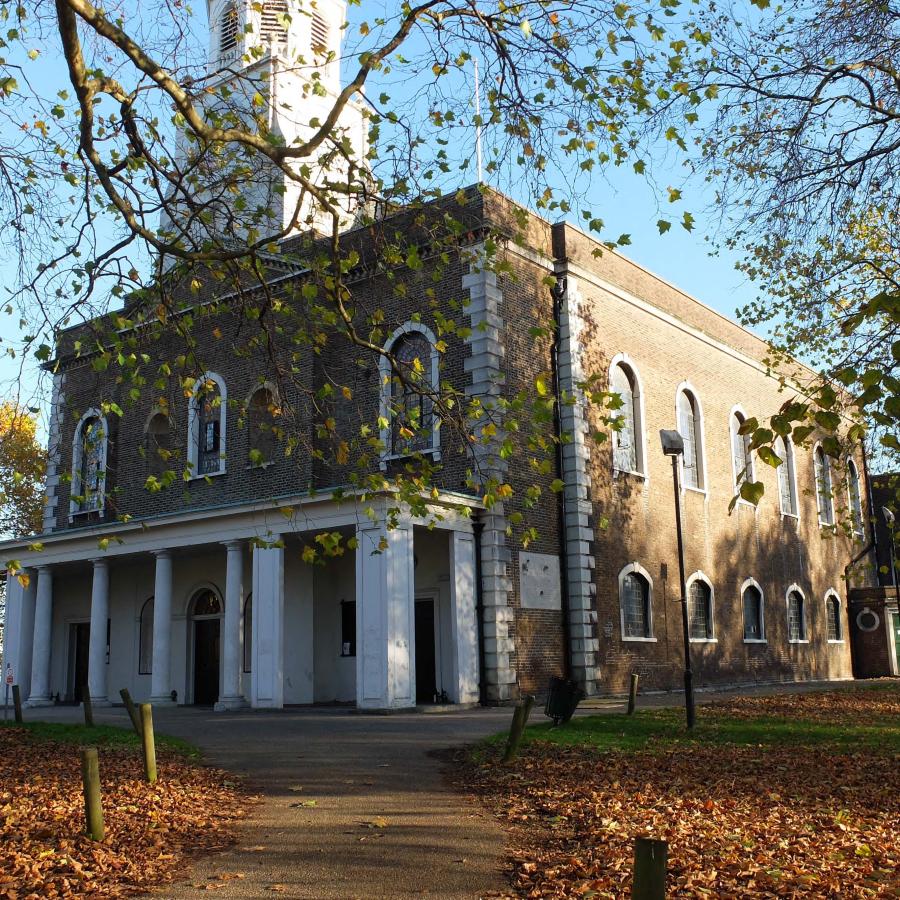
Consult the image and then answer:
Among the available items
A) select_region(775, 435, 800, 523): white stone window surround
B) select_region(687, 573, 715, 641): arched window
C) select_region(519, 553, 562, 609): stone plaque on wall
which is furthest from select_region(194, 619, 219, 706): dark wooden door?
select_region(775, 435, 800, 523): white stone window surround

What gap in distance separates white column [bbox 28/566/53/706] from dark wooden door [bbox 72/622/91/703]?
1734 millimetres

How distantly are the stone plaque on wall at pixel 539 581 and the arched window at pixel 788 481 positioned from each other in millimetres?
15070

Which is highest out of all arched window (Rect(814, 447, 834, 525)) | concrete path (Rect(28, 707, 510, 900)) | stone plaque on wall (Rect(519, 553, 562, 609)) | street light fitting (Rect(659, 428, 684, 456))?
arched window (Rect(814, 447, 834, 525))

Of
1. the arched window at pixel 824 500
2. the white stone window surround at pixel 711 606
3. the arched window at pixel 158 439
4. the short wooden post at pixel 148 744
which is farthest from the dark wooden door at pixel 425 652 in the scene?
the arched window at pixel 824 500

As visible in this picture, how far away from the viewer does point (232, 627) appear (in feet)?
77.0

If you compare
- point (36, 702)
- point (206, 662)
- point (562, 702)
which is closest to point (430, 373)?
point (562, 702)

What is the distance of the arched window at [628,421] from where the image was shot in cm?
2619

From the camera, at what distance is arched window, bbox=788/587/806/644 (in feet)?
113

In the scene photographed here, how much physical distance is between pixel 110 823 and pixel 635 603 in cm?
1831

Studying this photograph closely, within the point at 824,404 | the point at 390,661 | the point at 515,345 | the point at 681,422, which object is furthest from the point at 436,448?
the point at 824,404

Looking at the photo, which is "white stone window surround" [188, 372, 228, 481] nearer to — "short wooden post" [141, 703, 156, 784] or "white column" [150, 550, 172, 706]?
"white column" [150, 550, 172, 706]

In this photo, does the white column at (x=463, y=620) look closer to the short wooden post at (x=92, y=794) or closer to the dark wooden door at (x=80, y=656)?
the short wooden post at (x=92, y=794)

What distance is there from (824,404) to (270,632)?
18.0m

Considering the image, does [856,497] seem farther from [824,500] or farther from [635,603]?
[635,603]
